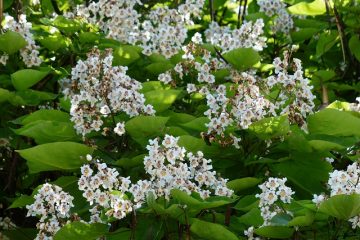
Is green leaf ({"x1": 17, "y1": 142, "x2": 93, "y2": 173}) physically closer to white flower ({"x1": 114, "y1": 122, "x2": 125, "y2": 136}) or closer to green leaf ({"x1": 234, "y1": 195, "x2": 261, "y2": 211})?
white flower ({"x1": 114, "y1": 122, "x2": 125, "y2": 136})

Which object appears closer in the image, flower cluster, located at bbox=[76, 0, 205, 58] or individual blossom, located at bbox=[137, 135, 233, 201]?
individual blossom, located at bbox=[137, 135, 233, 201]

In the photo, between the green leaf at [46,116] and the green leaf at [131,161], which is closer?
the green leaf at [131,161]

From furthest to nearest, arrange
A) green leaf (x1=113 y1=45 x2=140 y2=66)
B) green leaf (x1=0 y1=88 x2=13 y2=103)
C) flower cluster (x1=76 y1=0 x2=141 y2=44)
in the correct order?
flower cluster (x1=76 y1=0 x2=141 y2=44), green leaf (x1=113 y1=45 x2=140 y2=66), green leaf (x1=0 y1=88 x2=13 y2=103)

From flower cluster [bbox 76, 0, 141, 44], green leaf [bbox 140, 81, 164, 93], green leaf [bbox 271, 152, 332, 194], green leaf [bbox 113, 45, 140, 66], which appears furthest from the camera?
flower cluster [bbox 76, 0, 141, 44]

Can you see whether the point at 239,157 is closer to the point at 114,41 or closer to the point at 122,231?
the point at 122,231

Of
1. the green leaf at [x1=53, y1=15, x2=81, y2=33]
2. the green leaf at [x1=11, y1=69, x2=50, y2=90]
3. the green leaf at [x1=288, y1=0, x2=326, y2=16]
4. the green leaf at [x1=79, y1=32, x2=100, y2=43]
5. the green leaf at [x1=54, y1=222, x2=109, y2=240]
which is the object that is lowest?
the green leaf at [x1=54, y1=222, x2=109, y2=240]

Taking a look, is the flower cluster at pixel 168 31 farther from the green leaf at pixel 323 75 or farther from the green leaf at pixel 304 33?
the green leaf at pixel 323 75

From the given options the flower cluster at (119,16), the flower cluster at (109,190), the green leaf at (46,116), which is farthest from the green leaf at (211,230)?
the flower cluster at (119,16)

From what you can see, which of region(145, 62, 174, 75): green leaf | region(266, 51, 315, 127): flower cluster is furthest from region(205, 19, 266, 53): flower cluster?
region(266, 51, 315, 127): flower cluster
